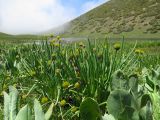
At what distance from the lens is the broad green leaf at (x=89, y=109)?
200 cm

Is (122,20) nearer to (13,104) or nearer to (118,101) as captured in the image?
(118,101)

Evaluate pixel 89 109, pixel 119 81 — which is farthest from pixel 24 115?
pixel 119 81

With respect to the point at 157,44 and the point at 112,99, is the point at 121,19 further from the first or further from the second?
the point at 112,99

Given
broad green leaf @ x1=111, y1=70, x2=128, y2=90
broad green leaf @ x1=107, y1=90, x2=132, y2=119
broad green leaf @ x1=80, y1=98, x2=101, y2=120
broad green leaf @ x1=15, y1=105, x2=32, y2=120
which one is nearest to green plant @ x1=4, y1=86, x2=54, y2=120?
broad green leaf @ x1=15, y1=105, x2=32, y2=120

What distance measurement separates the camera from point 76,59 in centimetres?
437

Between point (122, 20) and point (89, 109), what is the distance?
58.5m

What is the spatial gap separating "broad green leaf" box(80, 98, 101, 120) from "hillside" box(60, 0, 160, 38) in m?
43.0

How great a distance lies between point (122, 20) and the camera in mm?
59875

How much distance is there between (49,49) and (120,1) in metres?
68.6

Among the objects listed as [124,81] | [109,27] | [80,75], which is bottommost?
[109,27]

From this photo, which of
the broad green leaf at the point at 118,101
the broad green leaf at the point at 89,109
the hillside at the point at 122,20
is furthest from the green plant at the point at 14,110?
the hillside at the point at 122,20

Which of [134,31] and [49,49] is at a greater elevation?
[49,49]

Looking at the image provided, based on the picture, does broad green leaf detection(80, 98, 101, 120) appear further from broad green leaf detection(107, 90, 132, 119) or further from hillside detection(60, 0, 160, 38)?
hillside detection(60, 0, 160, 38)

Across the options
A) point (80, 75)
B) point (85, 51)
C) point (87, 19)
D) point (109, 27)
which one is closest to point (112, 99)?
point (80, 75)
